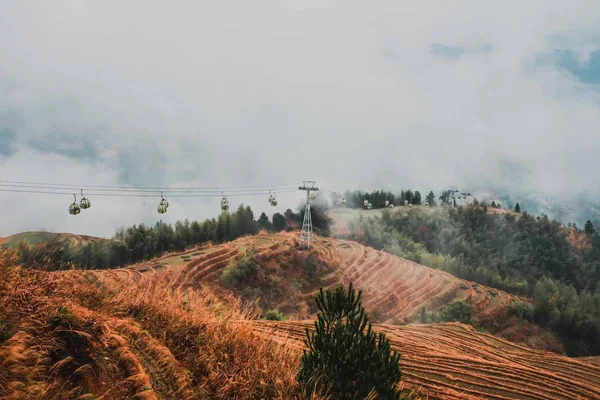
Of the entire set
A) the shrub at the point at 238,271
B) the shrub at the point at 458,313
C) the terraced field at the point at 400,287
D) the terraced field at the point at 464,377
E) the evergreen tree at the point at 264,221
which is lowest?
the shrub at the point at 458,313

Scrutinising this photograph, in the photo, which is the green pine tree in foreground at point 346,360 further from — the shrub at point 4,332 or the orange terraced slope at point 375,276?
the orange terraced slope at point 375,276

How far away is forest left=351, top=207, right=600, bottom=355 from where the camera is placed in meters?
58.4

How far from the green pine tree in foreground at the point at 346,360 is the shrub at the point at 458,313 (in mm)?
47047

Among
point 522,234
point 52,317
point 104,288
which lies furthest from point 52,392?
point 522,234

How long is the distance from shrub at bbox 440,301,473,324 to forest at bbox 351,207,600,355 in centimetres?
1185

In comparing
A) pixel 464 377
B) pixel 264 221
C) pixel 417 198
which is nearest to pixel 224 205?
pixel 464 377

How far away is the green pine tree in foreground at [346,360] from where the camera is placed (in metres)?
6.85

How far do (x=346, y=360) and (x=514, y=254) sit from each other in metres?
94.1

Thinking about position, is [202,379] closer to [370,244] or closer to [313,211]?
[313,211]

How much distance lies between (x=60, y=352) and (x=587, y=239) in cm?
13095

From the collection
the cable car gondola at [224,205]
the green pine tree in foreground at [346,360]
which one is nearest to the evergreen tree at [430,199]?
the cable car gondola at [224,205]

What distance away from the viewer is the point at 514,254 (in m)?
89.4

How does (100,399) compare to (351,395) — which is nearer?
(100,399)

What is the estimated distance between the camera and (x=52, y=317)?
6207 millimetres
